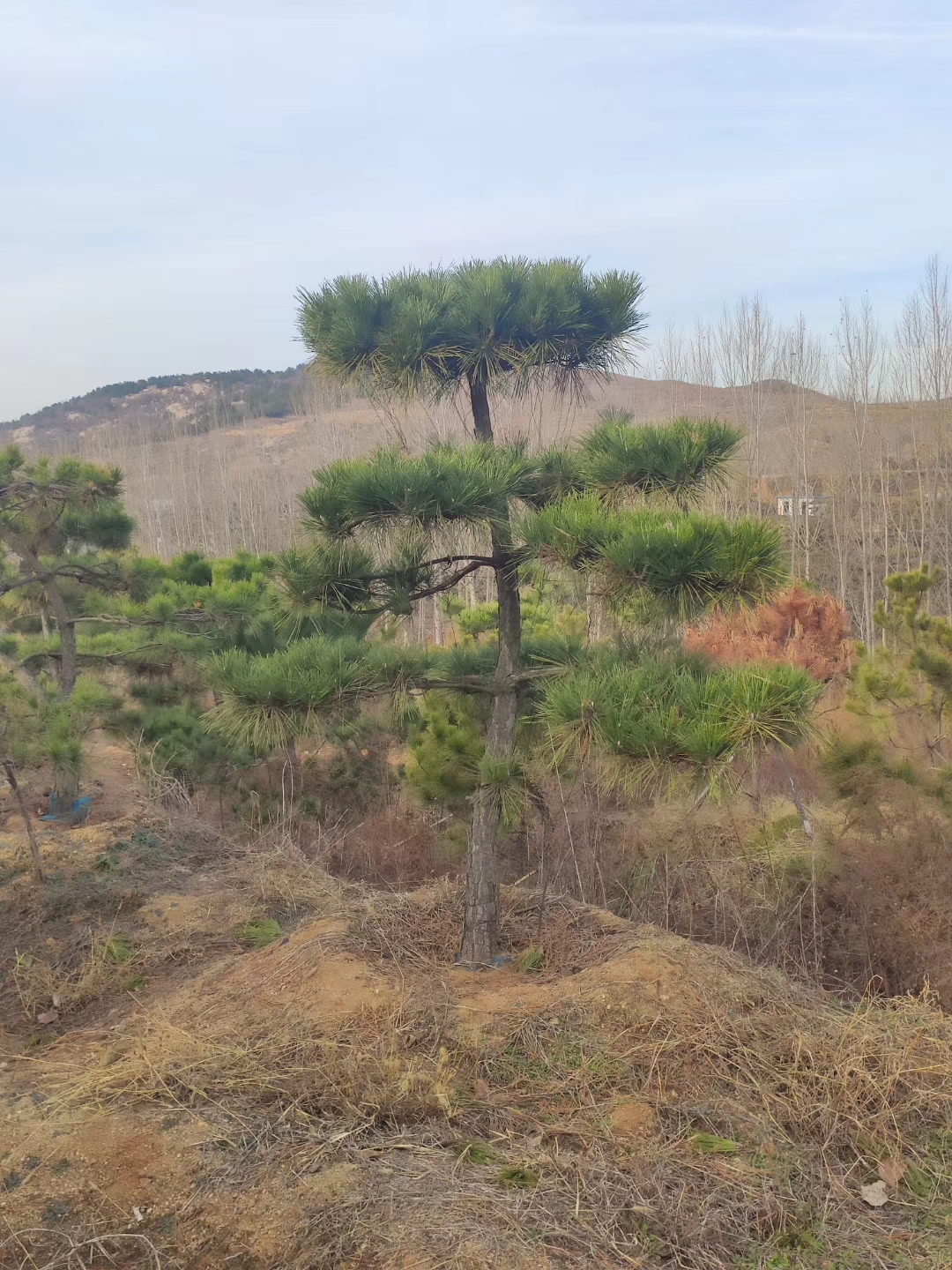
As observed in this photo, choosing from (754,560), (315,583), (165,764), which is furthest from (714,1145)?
(165,764)

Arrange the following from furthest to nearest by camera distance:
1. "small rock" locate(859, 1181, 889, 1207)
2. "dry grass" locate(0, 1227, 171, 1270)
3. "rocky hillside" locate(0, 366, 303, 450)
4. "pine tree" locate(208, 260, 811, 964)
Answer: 1. "rocky hillside" locate(0, 366, 303, 450)
2. "pine tree" locate(208, 260, 811, 964)
3. "small rock" locate(859, 1181, 889, 1207)
4. "dry grass" locate(0, 1227, 171, 1270)

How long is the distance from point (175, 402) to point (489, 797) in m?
75.2

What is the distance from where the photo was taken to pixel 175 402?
241 feet

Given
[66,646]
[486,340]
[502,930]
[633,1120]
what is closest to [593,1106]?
[633,1120]

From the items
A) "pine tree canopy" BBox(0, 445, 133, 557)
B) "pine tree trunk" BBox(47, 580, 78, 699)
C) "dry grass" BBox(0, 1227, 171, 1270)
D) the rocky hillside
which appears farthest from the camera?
the rocky hillside

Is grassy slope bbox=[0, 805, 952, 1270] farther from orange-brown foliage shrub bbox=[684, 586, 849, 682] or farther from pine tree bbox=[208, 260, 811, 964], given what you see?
orange-brown foliage shrub bbox=[684, 586, 849, 682]

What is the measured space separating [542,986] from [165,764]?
18.1ft

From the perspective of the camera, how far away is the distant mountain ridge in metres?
66.5

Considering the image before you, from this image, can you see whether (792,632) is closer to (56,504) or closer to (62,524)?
(62,524)

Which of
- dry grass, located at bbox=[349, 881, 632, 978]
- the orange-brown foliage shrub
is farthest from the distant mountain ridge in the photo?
dry grass, located at bbox=[349, 881, 632, 978]

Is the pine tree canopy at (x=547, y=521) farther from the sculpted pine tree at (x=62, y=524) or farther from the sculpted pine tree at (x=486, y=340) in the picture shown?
the sculpted pine tree at (x=62, y=524)

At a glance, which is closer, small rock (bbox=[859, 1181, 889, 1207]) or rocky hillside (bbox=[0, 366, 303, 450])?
small rock (bbox=[859, 1181, 889, 1207])

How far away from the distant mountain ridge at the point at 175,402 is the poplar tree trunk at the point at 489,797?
62.1 meters

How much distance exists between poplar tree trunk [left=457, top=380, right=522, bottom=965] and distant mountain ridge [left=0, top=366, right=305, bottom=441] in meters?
62.1
